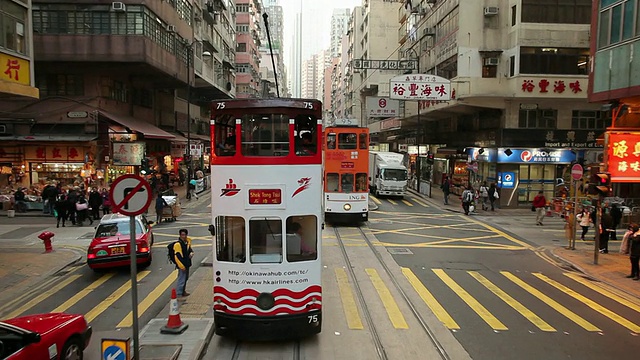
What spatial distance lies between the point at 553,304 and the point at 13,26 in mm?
17532

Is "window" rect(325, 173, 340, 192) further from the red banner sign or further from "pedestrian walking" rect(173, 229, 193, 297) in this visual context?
the red banner sign

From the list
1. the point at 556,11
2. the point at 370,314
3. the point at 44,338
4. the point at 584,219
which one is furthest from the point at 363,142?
the point at 44,338

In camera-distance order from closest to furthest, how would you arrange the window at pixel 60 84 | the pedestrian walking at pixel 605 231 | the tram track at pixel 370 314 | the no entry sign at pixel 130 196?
the no entry sign at pixel 130 196 → the tram track at pixel 370 314 → the pedestrian walking at pixel 605 231 → the window at pixel 60 84

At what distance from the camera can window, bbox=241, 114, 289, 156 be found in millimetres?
7992

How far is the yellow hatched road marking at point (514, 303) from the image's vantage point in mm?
9754

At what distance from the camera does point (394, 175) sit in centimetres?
3366

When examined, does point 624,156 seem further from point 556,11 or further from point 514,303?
point 556,11

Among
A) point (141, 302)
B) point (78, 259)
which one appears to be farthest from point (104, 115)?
point (141, 302)

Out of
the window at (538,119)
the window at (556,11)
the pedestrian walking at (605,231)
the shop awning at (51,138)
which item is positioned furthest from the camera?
the window at (538,119)

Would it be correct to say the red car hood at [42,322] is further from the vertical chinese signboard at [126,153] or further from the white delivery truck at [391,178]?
the white delivery truck at [391,178]

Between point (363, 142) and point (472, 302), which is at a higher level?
point (363, 142)

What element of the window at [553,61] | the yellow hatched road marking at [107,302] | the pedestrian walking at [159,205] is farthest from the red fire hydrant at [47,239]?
the window at [553,61]

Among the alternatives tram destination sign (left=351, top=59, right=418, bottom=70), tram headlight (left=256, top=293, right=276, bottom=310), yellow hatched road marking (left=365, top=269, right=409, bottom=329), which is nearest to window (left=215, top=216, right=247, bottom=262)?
tram headlight (left=256, top=293, right=276, bottom=310)

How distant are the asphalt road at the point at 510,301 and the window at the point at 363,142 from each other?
4104 mm
